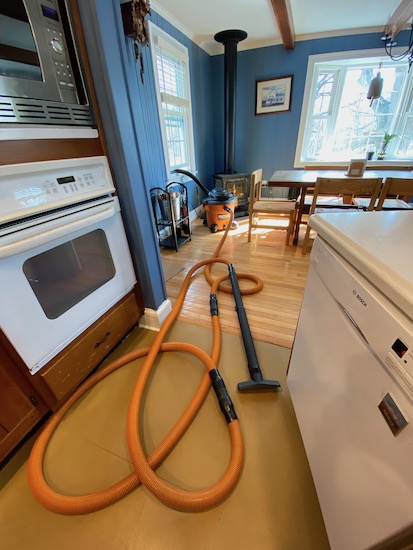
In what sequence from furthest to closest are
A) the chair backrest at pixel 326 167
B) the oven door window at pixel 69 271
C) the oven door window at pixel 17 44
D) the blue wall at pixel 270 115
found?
1. the chair backrest at pixel 326 167
2. the blue wall at pixel 270 115
3. the oven door window at pixel 69 271
4. the oven door window at pixel 17 44

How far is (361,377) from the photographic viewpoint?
0.51 meters

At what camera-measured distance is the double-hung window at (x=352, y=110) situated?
340 cm

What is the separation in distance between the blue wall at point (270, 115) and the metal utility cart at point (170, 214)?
1.76 meters

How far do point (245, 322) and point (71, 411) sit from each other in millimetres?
1100

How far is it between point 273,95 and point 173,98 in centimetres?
177

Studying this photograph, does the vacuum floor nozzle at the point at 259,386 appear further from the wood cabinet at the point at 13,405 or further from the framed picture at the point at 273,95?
the framed picture at the point at 273,95

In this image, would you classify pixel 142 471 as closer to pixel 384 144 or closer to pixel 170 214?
pixel 170 214

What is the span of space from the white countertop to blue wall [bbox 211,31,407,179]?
3.72m

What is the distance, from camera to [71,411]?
1173 millimetres

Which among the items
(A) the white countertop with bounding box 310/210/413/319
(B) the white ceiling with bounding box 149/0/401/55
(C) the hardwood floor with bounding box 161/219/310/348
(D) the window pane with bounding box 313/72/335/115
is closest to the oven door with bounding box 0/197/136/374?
(C) the hardwood floor with bounding box 161/219/310/348

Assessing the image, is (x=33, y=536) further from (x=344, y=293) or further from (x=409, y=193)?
(x=409, y=193)

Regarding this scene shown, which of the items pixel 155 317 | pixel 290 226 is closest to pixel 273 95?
pixel 290 226

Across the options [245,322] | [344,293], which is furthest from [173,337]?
[344,293]

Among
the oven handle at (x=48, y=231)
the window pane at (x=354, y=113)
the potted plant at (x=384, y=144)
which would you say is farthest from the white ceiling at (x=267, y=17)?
the oven handle at (x=48, y=231)
